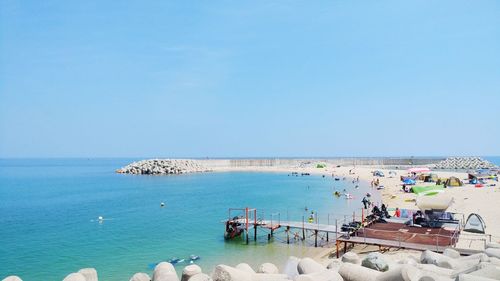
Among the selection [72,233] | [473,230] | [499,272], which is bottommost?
[72,233]

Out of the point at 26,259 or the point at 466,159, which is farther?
the point at 466,159

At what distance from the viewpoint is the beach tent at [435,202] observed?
2355cm

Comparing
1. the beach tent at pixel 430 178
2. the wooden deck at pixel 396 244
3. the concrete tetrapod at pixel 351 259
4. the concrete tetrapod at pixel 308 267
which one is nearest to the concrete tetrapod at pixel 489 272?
the concrete tetrapod at pixel 308 267

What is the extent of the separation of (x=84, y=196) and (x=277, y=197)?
29338mm

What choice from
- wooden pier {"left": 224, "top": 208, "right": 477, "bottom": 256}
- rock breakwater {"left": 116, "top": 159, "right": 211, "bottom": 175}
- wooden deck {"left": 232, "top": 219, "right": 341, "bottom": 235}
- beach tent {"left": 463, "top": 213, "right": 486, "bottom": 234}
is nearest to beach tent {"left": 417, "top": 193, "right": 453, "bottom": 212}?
wooden pier {"left": 224, "top": 208, "right": 477, "bottom": 256}

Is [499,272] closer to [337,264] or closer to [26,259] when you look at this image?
[337,264]

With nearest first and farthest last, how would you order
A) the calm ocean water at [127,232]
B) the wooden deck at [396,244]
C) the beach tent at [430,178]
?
1. the wooden deck at [396,244]
2. the calm ocean water at [127,232]
3. the beach tent at [430,178]

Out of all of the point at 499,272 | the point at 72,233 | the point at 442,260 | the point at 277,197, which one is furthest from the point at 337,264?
the point at 277,197

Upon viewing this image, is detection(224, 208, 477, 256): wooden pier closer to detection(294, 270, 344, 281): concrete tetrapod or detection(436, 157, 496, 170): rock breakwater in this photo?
detection(294, 270, 344, 281): concrete tetrapod

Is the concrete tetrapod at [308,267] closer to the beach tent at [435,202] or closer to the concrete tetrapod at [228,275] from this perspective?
the concrete tetrapod at [228,275]

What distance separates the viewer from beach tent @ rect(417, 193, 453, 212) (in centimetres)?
2355

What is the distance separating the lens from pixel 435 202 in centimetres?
2362

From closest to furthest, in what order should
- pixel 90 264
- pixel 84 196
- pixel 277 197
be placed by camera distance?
pixel 90 264, pixel 277 197, pixel 84 196

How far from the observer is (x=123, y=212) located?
1710 inches
